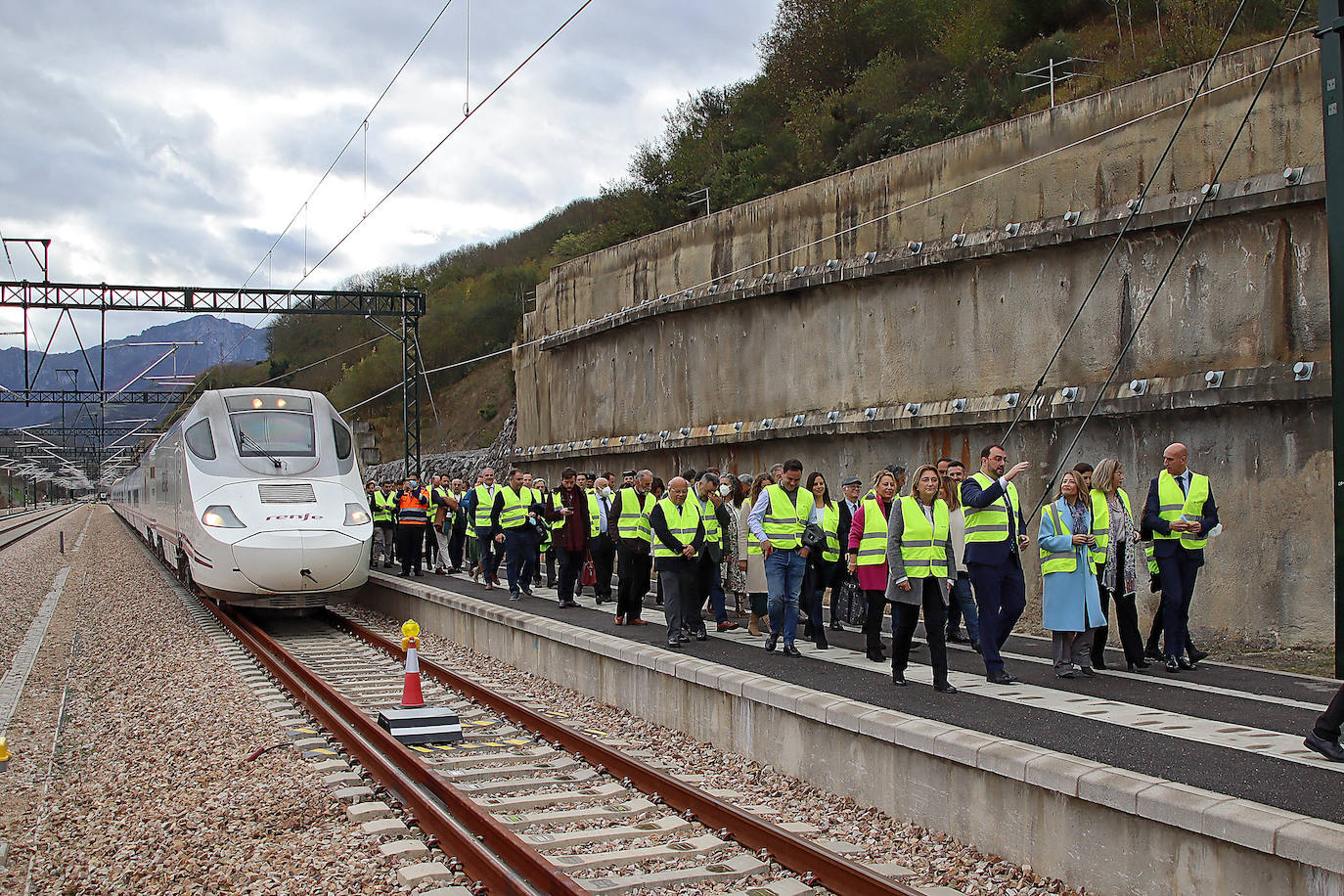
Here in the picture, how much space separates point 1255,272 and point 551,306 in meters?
16.4

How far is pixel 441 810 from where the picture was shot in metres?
7.05

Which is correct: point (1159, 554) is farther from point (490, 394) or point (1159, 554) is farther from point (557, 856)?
point (490, 394)

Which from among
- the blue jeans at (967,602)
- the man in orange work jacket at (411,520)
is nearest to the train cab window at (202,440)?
the man in orange work jacket at (411,520)

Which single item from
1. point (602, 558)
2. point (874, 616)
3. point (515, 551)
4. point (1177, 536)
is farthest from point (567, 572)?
point (1177, 536)

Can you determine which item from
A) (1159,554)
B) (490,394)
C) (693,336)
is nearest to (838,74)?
(693,336)

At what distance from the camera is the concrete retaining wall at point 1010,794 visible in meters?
4.83

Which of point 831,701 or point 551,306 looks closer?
point 831,701

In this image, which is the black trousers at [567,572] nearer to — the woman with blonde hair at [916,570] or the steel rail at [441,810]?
the steel rail at [441,810]

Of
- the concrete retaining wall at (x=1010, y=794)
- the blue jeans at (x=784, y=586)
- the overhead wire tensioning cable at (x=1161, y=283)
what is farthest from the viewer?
the overhead wire tensioning cable at (x=1161, y=283)

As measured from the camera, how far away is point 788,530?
1052 cm

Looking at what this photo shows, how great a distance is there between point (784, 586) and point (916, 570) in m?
2.18

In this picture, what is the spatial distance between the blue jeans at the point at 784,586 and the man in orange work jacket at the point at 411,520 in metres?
11.1

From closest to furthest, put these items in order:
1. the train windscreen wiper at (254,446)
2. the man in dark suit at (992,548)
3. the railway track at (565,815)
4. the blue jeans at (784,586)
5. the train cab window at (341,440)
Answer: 1. the railway track at (565,815)
2. the man in dark suit at (992,548)
3. the blue jeans at (784,586)
4. the train windscreen wiper at (254,446)
5. the train cab window at (341,440)

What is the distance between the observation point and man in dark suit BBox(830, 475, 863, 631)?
458 inches
